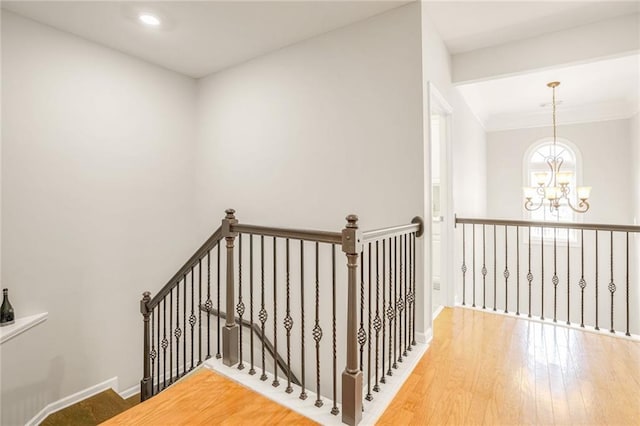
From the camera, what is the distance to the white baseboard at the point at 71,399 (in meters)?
2.97

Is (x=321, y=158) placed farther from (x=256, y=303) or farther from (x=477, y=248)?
(x=477, y=248)

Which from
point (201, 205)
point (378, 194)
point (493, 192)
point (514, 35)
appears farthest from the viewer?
point (493, 192)

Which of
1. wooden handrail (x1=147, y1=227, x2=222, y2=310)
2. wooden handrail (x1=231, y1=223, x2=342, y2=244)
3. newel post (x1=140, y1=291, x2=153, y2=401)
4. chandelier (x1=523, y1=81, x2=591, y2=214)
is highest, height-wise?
chandelier (x1=523, y1=81, x2=591, y2=214)

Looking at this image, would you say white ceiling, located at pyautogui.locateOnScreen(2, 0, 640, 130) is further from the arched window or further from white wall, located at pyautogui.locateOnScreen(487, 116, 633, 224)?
the arched window

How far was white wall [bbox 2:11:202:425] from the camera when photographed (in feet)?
9.46

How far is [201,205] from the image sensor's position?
14.4 ft

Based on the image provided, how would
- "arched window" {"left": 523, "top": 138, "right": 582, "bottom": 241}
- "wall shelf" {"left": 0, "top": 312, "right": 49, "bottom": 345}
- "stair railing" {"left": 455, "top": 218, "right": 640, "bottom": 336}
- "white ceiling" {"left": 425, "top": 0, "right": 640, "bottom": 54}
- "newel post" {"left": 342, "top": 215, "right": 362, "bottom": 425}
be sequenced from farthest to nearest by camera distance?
"arched window" {"left": 523, "top": 138, "right": 582, "bottom": 241}
"stair railing" {"left": 455, "top": 218, "right": 640, "bottom": 336}
"white ceiling" {"left": 425, "top": 0, "right": 640, "bottom": 54}
"wall shelf" {"left": 0, "top": 312, "right": 49, "bottom": 345}
"newel post" {"left": 342, "top": 215, "right": 362, "bottom": 425}

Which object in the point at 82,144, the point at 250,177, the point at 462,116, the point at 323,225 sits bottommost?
the point at 323,225

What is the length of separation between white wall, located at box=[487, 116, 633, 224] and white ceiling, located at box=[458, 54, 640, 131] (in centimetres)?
18

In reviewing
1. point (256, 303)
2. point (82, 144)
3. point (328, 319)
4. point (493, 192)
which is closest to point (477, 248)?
point (493, 192)

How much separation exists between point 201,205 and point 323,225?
1.97 meters

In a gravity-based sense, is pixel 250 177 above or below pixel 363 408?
above

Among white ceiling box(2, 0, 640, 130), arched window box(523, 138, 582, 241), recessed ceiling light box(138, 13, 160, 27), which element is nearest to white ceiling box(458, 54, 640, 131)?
white ceiling box(2, 0, 640, 130)

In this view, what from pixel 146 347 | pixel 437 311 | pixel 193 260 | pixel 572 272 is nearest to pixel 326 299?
pixel 437 311
